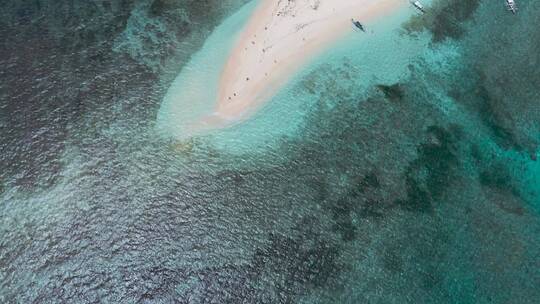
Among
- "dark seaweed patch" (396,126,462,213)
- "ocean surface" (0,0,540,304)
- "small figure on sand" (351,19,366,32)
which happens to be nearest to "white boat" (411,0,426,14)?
"ocean surface" (0,0,540,304)

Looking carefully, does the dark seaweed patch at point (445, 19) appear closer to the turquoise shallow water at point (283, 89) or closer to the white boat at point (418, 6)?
the white boat at point (418, 6)

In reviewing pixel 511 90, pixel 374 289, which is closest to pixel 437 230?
pixel 374 289

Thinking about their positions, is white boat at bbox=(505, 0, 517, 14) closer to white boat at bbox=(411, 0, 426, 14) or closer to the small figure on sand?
white boat at bbox=(411, 0, 426, 14)

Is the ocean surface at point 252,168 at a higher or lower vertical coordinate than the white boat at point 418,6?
lower

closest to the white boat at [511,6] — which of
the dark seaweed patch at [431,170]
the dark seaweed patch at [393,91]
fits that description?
the dark seaweed patch at [393,91]

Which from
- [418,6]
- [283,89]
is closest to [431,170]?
[283,89]

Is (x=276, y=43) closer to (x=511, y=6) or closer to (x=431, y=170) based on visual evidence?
(x=431, y=170)

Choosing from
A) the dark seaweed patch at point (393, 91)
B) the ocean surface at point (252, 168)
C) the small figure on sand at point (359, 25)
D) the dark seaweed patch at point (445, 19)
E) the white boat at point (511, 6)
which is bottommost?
the ocean surface at point (252, 168)

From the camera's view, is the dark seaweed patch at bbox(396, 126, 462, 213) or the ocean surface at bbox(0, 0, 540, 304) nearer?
the ocean surface at bbox(0, 0, 540, 304)
